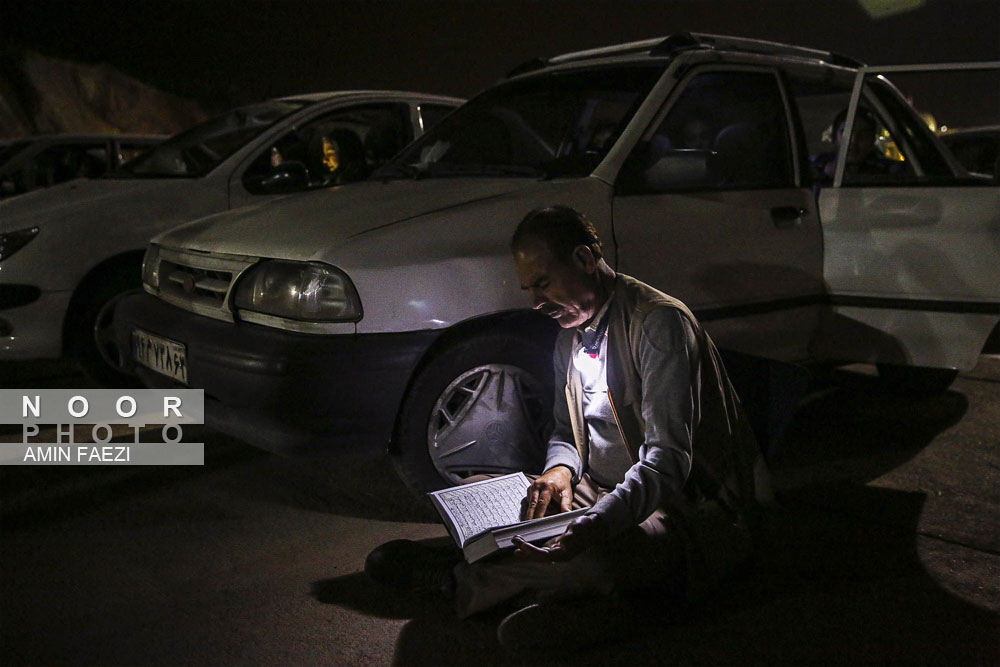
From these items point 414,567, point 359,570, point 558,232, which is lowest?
point 359,570

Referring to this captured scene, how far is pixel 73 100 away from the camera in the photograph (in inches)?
1367

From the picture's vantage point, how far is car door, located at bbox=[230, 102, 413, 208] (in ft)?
16.6

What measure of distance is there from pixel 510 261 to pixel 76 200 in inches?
111

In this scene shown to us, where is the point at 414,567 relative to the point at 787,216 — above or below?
below

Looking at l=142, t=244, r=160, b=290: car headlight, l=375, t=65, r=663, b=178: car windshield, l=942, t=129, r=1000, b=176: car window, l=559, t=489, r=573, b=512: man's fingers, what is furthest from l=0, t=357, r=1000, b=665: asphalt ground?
l=942, t=129, r=1000, b=176: car window

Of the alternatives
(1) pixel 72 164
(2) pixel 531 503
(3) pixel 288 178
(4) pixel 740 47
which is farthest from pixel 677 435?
(1) pixel 72 164

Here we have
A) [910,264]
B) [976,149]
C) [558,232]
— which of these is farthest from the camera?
[976,149]

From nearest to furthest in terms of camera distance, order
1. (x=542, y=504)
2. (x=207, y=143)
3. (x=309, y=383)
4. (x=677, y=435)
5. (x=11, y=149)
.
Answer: (x=677, y=435)
(x=542, y=504)
(x=309, y=383)
(x=207, y=143)
(x=11, y=149)

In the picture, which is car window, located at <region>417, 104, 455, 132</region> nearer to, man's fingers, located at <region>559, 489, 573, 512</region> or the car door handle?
the car door handle

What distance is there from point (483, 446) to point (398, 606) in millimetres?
796

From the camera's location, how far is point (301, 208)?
350 cm

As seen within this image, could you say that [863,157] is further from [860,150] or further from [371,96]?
[371,96]

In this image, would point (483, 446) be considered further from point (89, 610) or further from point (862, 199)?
point (862, 199)

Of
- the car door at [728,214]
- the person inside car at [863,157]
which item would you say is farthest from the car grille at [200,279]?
the person inside car at [863,157]
